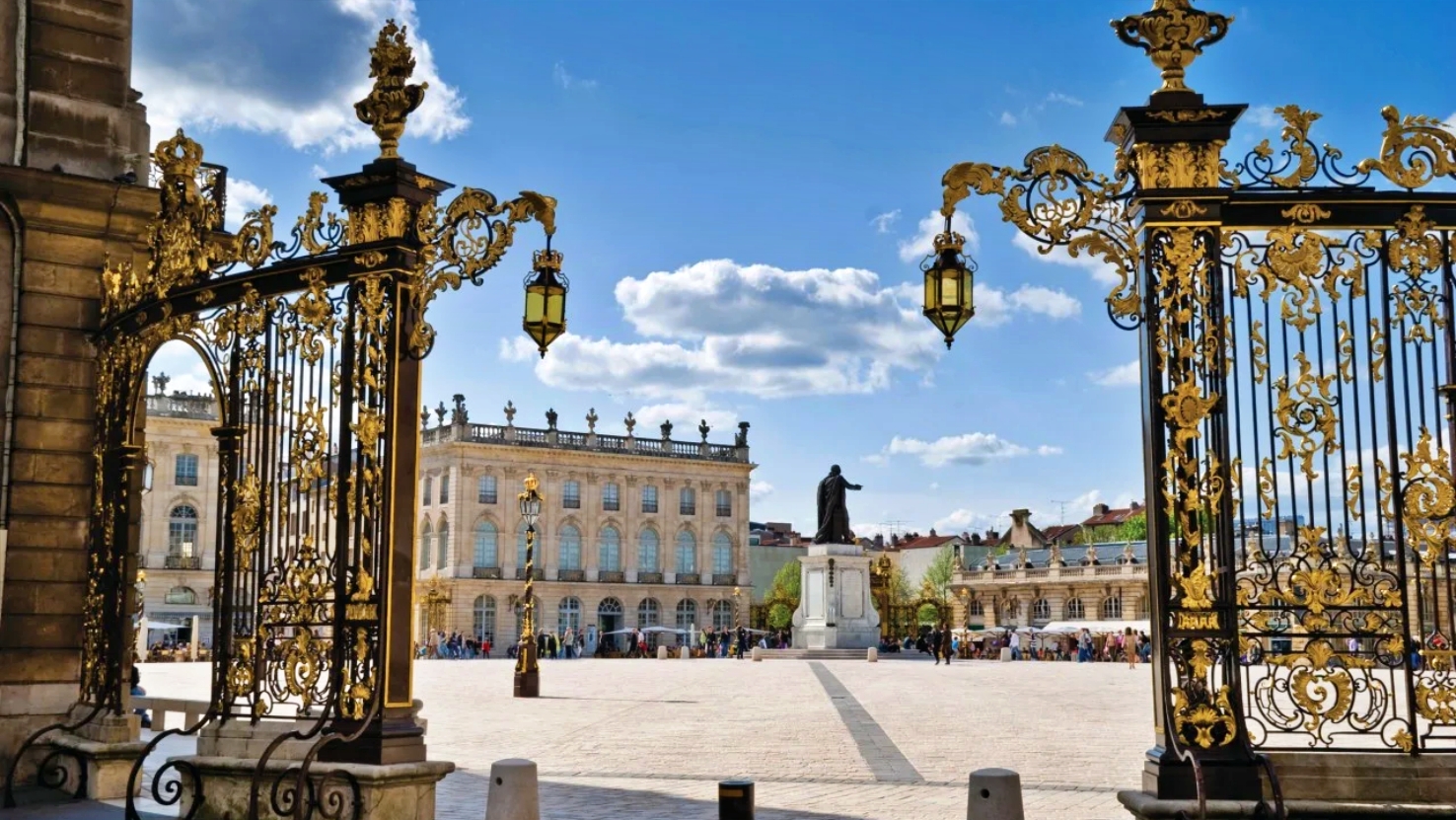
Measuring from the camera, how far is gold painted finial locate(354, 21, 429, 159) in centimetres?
987

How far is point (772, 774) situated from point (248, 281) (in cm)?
693

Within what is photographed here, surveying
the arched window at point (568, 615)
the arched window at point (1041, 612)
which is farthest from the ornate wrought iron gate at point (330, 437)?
the arched window at point (1041, 612)

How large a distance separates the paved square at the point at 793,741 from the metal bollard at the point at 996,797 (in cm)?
A: 308

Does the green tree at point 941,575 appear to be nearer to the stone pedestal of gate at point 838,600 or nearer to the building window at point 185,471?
the stone pedestal of gate at point 838,600

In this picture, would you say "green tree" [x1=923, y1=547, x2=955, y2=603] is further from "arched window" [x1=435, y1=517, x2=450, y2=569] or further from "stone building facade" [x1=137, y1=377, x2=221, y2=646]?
"stone building facade" [x1=137, y1=377, x2=221, y2=646]

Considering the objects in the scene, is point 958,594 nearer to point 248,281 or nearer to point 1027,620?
point 1027,620

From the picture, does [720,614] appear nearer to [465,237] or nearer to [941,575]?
[941,575]

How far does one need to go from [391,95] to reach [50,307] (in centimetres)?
430

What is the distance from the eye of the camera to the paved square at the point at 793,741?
1245cm

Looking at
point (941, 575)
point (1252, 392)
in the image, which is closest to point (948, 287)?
point (1252, 392)

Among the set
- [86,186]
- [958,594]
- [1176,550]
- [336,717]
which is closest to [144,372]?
[86,186]

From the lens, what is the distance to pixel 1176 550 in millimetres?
8148

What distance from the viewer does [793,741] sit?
59.9 ft

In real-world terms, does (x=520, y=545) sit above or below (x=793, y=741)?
above
